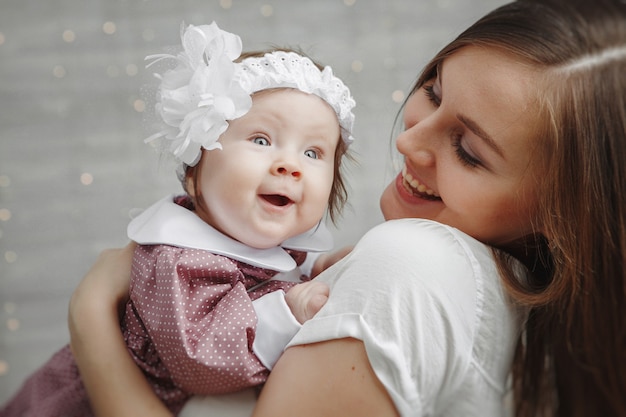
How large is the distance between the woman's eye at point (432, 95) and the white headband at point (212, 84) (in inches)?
7.6

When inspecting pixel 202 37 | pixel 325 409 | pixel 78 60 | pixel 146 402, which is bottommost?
pixel 146 402

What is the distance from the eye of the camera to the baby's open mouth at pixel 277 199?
1.32 m

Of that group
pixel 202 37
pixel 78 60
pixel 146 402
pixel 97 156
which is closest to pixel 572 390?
pixel 146 402

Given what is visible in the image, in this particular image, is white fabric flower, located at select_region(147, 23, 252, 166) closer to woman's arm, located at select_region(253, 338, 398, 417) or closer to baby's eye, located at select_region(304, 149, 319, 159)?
baby's eye, located at select_region(304, 149, 319, 159)

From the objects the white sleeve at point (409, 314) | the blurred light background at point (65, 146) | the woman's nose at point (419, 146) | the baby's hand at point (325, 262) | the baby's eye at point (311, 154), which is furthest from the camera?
the blurred light background at point (65, 146)

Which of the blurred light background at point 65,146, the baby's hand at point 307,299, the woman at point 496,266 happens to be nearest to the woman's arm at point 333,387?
the woman at point 496,266

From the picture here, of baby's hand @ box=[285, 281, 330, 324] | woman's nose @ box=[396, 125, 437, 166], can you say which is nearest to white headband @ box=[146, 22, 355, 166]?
woman's nose @ box=[396, 125, 437, 166]

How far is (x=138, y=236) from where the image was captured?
130 centimetres

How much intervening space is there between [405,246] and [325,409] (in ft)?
0.90

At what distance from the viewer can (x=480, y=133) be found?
1.14 meters

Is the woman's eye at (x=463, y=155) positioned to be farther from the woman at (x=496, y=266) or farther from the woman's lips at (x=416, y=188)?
the woman's lips at (x=416, y=188)

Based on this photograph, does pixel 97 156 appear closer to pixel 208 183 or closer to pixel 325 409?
pixel 208 183

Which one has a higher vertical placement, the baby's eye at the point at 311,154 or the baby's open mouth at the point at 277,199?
the baby's eye at the point at 311,154

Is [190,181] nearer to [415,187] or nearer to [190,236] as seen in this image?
[190,236]
